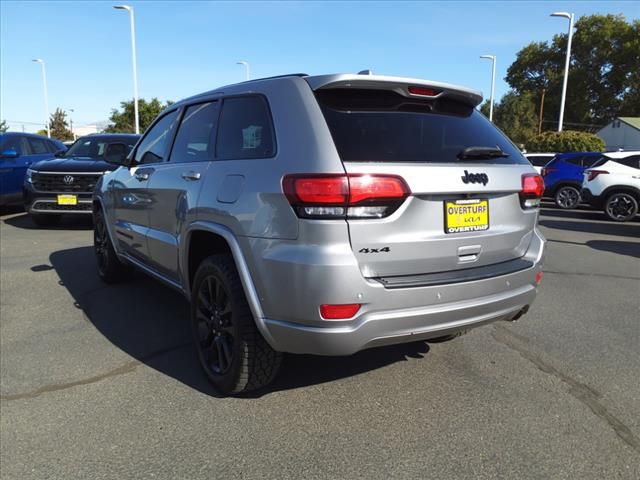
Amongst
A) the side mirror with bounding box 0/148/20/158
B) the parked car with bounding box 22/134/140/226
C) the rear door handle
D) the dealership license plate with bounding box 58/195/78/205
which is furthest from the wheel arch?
the side mirror with bounding box 0/148/20/158

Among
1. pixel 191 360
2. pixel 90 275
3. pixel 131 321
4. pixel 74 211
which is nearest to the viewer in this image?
pixel 191 360

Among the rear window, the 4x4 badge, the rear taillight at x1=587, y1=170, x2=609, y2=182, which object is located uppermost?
the rear window

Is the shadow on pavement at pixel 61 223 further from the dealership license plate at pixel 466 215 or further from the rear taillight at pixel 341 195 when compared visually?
the dealership license plate at pixel 466 215

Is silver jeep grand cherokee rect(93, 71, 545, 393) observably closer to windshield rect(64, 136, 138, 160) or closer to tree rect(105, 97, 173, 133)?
windshield rect(64, 136, 138, 160)

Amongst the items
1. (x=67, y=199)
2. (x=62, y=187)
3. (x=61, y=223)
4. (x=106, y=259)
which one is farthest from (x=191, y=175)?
(x=61, y=223)

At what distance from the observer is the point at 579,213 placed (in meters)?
14.0

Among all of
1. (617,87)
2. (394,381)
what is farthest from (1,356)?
(617,87)

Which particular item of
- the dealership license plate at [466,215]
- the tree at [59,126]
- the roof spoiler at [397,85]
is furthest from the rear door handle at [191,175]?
the tree at [59,126]

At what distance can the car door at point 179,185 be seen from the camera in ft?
11.0

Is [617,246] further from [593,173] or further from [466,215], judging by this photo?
[466,215]

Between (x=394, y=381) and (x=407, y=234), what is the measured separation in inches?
47.1

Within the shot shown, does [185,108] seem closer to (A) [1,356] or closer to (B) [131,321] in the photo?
(B) [131,321]

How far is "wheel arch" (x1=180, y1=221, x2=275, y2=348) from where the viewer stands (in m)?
2.67

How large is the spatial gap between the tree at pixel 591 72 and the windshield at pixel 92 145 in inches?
2051
